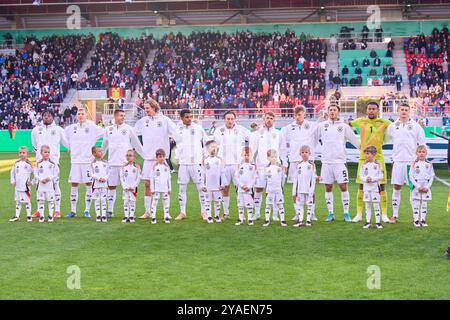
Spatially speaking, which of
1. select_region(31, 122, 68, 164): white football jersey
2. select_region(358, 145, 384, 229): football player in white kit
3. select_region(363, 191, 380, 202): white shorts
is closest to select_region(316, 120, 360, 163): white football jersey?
select_region(358, 145, 384, 229): football player in white kit

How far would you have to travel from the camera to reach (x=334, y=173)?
557 inches

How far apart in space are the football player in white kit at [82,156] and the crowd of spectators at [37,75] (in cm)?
2584

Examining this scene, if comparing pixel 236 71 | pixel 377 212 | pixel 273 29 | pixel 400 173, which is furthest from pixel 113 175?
pixel 273 29

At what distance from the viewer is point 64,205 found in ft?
55.5

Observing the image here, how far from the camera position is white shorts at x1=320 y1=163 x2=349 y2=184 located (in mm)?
14070

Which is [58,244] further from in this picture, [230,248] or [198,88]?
[198,88]

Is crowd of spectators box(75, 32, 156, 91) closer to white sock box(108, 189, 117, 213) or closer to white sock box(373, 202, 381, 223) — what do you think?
white sock box(108, 189, 117, 213)

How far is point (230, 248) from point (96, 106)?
1204 inches

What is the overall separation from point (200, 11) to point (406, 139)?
37193 millimetres

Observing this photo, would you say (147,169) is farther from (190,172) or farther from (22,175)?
(22,175)

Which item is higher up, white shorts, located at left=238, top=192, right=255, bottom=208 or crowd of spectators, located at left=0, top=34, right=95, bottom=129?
crowd of spectators, located at left=0, top=34, right=95, bottom=129

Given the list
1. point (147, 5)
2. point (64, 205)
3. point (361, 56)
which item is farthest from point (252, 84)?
point (64, 205)

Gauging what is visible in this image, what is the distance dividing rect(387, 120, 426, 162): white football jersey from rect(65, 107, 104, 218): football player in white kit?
559 cm
